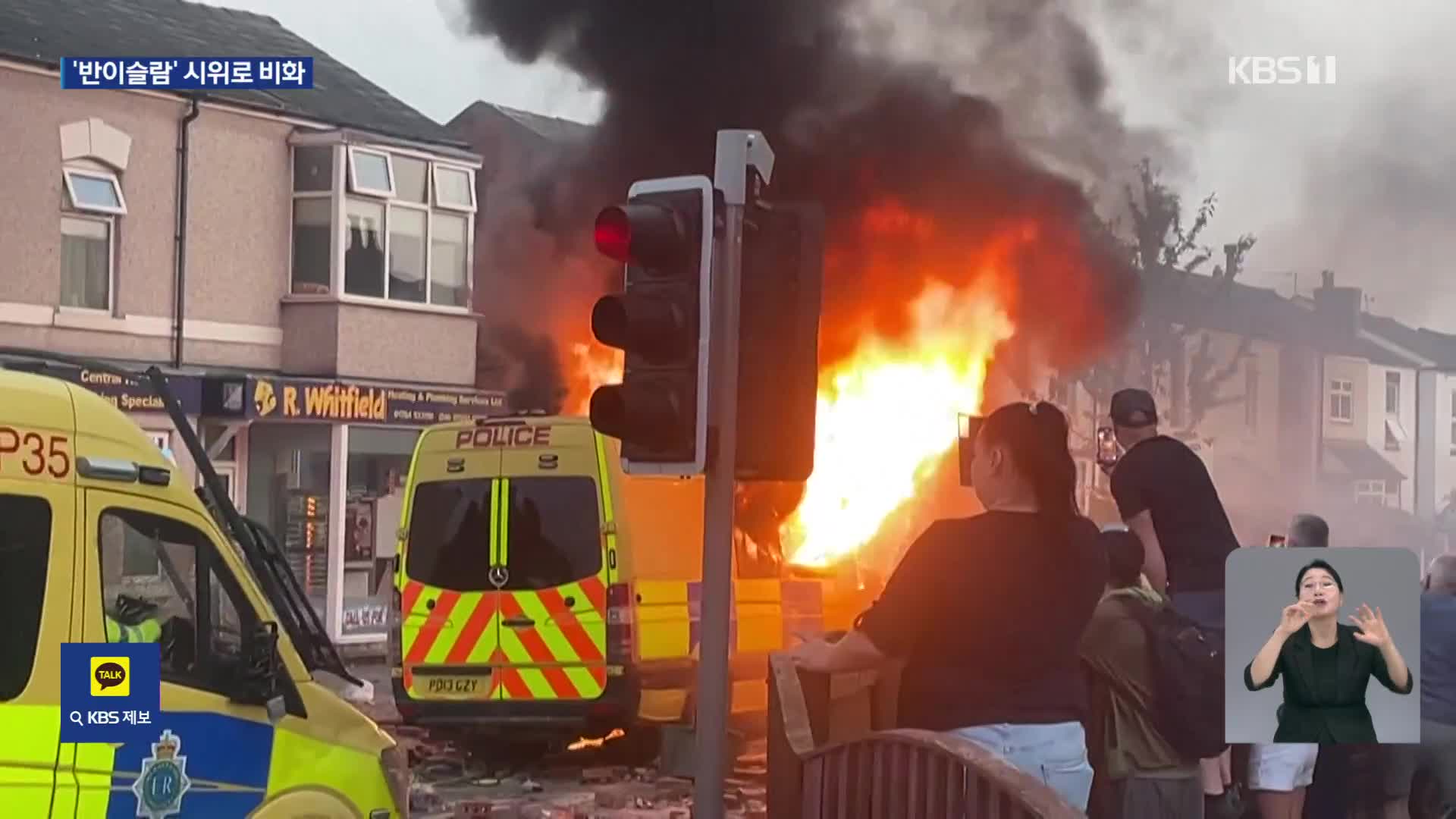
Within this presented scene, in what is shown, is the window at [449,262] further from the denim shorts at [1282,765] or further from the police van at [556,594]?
the denim shorts at [1282,765]

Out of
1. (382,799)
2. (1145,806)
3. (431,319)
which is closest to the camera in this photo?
(382,799)

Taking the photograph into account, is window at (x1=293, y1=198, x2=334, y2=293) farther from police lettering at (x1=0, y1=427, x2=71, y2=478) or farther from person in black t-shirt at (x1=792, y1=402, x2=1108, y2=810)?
person in black t-shirt at (x1=792, y1=402, x2=1108, y2=810)

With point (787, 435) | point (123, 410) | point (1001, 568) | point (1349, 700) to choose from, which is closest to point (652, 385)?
point (787, 435)

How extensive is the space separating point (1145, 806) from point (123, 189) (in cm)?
447

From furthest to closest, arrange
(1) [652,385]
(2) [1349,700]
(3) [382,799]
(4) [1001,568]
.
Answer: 1. (2) [1349,700]
2. (3) [382,799]
3. (1) [652,385]
4. (4) [1001,568]

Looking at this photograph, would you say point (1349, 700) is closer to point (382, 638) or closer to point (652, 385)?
point (652, 385)

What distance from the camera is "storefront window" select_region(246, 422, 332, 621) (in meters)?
7.35

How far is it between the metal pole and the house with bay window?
251 centimetres

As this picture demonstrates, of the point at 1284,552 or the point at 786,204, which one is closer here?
the point at 786,204

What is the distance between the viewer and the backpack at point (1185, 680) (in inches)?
252

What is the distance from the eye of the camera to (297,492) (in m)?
7.57

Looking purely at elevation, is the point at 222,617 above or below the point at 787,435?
below

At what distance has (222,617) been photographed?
523cm

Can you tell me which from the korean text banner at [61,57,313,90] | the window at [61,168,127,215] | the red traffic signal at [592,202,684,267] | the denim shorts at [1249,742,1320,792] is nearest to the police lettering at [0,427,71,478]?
the red traffic signal at [592,202,684,267]
